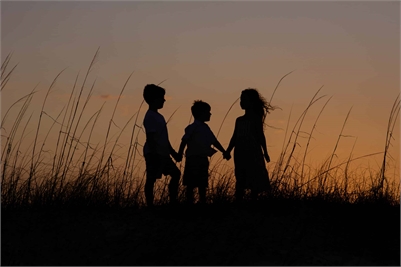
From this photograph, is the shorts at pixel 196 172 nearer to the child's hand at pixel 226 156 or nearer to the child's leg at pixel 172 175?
the child's leg at pixel 172 175

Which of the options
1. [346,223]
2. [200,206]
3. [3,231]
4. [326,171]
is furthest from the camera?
[326,171]

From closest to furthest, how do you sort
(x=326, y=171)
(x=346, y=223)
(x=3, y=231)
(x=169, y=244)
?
(x=169, y=244), (x=3, y=231), (x=346, y=223), (x=326, y=171)

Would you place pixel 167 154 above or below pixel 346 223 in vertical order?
above

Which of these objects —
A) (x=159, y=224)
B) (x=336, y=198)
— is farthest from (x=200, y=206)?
(x=336, y=198)

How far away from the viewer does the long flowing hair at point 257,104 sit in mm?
6868

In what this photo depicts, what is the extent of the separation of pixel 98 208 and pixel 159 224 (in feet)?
2.79

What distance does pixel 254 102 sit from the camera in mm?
6891

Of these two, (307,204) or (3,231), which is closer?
(3,231)

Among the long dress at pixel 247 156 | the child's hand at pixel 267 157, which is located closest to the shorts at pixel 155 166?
the long dress at pixel 247 156

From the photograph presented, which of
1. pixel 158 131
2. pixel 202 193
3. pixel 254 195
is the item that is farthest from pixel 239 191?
pixel 158 131

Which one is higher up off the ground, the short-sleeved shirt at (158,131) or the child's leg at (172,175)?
the short-sleeved shirt at (158,131)

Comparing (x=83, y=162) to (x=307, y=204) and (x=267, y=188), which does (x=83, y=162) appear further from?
(x=307, y=204)

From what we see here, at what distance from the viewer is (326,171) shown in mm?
6766

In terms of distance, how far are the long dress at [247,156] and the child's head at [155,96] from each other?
1.05 meters
